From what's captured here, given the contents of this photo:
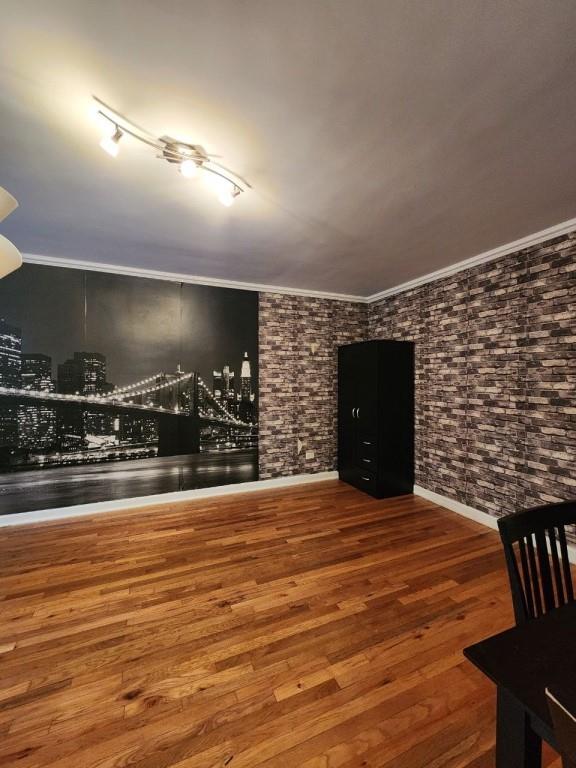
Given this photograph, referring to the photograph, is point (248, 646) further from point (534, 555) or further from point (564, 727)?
point (564, 727)

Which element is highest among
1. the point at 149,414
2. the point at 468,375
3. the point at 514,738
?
the point at 468,375

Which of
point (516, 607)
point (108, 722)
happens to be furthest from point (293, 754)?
point (516, 607)

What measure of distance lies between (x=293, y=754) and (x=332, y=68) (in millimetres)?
2693

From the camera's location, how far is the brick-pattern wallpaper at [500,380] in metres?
2.64

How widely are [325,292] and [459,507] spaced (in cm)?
318

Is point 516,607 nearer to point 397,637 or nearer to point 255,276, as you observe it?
point 397,637

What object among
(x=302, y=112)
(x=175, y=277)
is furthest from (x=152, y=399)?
(x=302, y=112)

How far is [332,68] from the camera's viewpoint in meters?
1.28

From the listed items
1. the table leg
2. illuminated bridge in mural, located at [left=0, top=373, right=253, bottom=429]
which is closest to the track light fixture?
illuminated bridge in mural, located at [left=0, top=373, right=253, bottom=429]

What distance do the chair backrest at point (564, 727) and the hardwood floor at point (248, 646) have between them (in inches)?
42.4

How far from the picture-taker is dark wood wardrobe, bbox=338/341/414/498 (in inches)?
153

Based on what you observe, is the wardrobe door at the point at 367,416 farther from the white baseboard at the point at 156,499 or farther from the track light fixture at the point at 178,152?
the track light fixture at the point at 178,152

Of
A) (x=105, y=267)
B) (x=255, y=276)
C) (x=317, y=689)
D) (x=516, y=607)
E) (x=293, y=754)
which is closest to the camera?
(x=516, y=607)

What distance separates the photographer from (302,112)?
1.50 metres
